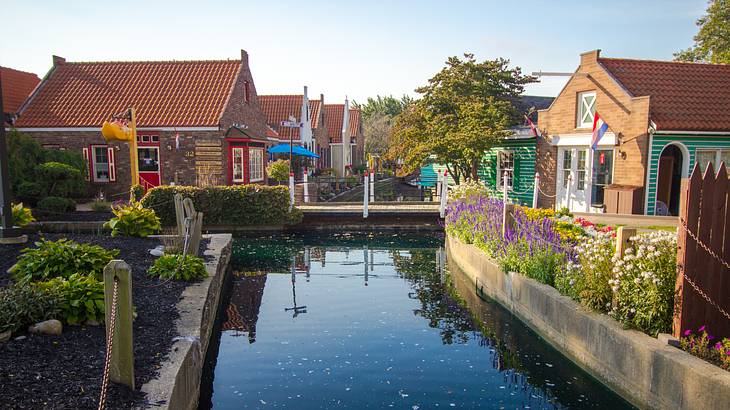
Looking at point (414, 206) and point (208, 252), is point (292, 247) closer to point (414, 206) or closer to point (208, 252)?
point (208, 252)

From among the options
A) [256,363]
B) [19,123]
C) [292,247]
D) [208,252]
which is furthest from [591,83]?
[19,123]

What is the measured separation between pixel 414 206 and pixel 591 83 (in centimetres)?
760

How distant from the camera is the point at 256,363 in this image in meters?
6.63

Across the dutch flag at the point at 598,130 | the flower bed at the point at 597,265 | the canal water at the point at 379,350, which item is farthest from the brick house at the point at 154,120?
the flower bed at the point at 597,265

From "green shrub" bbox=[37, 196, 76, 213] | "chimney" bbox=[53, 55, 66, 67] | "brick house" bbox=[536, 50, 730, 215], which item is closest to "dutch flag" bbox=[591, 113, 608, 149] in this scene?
"brick house" bbox=[536, 50, 730, 215]

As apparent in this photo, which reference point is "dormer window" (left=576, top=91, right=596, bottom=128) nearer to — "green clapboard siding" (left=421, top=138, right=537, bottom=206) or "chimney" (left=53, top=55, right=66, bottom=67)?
"green clapboard siding" (left=421, top=138, right=537, bottom=206)

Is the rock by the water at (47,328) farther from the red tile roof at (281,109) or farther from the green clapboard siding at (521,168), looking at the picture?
the red tile roof at (281,109)

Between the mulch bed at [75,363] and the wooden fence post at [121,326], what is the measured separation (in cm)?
10

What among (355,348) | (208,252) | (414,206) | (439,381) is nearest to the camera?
(439,381)

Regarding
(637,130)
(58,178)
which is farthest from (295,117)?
(637,130)

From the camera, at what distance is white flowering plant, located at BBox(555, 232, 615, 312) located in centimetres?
617

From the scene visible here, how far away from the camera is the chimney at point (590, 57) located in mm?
17625

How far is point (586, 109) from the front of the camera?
18.4 meters

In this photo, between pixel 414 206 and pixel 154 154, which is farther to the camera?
pixel 154 154
